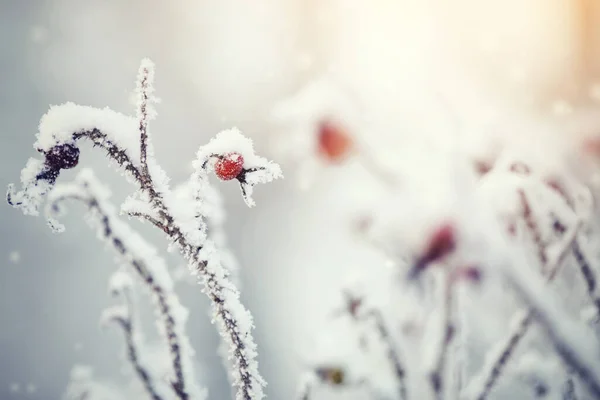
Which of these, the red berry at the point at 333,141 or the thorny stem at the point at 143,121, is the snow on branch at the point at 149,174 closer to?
the thorny stem at the point at 143,121

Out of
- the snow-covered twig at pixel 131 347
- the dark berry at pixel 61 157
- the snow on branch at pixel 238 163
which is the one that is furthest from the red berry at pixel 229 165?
the snow-covered twig at pixel 131 347

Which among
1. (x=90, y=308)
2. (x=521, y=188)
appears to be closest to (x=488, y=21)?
(x=521, y=188)

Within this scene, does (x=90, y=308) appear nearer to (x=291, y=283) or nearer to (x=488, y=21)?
(x=291, y=283)

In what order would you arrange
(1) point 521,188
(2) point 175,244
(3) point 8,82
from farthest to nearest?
(3) point 8,82 < (1) point 521,188 < (2) point 175,244

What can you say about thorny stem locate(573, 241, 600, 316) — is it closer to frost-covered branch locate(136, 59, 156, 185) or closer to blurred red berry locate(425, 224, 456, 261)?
blurred red berry locate(425, 224, 456, 261)

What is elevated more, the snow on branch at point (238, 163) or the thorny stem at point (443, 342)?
the snow on branch at point (238, 163)

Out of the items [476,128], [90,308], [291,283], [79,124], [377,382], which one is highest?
[90,308]
